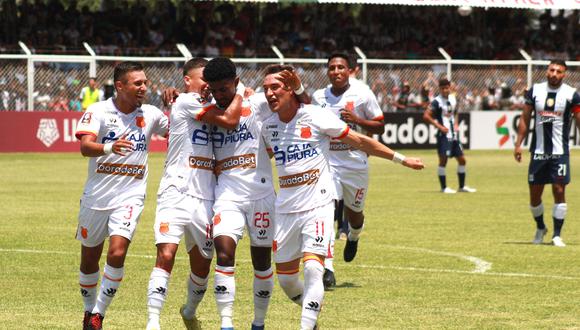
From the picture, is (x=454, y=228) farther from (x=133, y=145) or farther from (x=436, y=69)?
(x=436, y=69)

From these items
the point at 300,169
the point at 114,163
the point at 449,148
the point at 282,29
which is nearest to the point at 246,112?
the point at 300,169

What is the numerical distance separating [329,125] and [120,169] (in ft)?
5.79

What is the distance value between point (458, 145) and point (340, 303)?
1606 centimetres

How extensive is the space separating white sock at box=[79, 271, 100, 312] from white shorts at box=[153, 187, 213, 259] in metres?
0.79

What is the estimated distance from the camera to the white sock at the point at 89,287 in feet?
32.3

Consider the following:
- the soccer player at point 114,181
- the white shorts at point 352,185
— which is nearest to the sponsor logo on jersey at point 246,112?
the soccer player at point 114,181

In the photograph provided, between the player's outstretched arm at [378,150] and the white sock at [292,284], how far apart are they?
111 cm

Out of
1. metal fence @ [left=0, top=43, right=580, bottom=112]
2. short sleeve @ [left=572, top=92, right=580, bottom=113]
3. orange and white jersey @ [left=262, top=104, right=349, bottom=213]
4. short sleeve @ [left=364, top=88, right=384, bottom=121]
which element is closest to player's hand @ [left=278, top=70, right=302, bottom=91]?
orange and white jersey @ [left=262, top=104, right=349, bottom=213]

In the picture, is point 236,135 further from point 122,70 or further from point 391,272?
point 391,272

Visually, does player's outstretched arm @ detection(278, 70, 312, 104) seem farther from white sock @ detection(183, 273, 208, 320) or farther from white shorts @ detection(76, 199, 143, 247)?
white sock @ detection(183, 273, 208, 320)

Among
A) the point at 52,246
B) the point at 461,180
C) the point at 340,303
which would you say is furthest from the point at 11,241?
the point at 461,180

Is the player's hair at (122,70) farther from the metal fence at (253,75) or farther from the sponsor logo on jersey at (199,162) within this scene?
the metal fence at (253,75)

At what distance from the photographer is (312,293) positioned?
8.97 meters

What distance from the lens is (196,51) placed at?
41.4m
